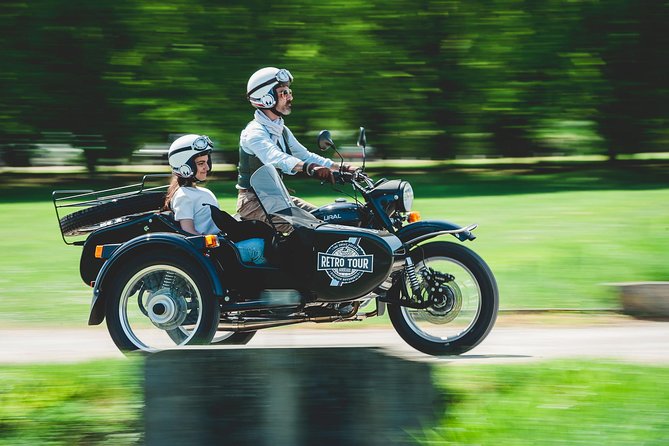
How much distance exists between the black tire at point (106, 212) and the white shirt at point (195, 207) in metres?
0.19

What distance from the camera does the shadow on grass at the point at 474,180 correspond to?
17.8m

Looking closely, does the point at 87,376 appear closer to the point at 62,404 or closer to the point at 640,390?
the point at 62,404

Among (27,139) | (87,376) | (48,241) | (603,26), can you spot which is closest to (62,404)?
(87,376)

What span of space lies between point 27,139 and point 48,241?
699 centimetres

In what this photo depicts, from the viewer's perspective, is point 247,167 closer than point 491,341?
Yes

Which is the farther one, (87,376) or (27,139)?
(27,139)

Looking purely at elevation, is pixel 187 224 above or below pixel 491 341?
above

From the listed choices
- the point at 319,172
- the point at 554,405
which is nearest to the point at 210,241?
the point at 319,172

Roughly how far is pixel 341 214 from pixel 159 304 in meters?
1.25

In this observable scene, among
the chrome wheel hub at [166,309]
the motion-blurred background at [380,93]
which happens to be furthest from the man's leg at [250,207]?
the motion-blurred background at [380,93]

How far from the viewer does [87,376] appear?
602 cm

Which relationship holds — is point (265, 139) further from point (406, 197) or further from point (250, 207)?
point (406, 197)

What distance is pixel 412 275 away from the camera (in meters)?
6.72

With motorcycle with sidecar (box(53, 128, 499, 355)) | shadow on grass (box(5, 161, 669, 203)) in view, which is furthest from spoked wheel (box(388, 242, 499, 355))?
shadow on grass (box(5, 161, 669, 203))
